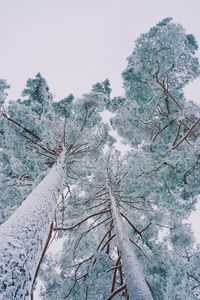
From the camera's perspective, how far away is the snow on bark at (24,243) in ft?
9.27

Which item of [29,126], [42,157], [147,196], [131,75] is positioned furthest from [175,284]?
[131,75]

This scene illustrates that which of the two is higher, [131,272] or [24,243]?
[24,243]

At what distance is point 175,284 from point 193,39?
8.18 meters

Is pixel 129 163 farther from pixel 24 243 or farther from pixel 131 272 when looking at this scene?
pixel 24 243

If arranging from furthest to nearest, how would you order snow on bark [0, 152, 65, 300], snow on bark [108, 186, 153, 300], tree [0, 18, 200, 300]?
tree [0, 18, 200, 300], snow on bark [108, 186, 153, 300], snow on bark [0, 152, 65, 300]

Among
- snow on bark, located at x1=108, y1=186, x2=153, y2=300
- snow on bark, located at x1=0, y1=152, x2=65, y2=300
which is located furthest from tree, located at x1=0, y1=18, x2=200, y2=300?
snow on bark, located at x1=0, y1=152, x2=65, y2=300

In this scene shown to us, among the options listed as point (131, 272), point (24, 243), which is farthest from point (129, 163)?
point (24, 243)

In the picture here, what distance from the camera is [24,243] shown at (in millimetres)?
3594

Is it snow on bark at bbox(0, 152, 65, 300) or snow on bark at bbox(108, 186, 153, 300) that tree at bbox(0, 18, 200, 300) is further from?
snow on bark at bbox(0, 152, 65, 300)

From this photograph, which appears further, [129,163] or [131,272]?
[129,163]

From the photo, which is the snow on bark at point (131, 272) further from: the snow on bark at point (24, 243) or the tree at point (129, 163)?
the snow on bark at point (24, 243)

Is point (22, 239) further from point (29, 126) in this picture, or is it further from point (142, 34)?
point (142, 34)

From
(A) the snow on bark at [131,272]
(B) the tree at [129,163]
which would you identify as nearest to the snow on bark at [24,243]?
(B) the tree at [129,163]

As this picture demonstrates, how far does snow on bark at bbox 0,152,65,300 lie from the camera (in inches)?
111
